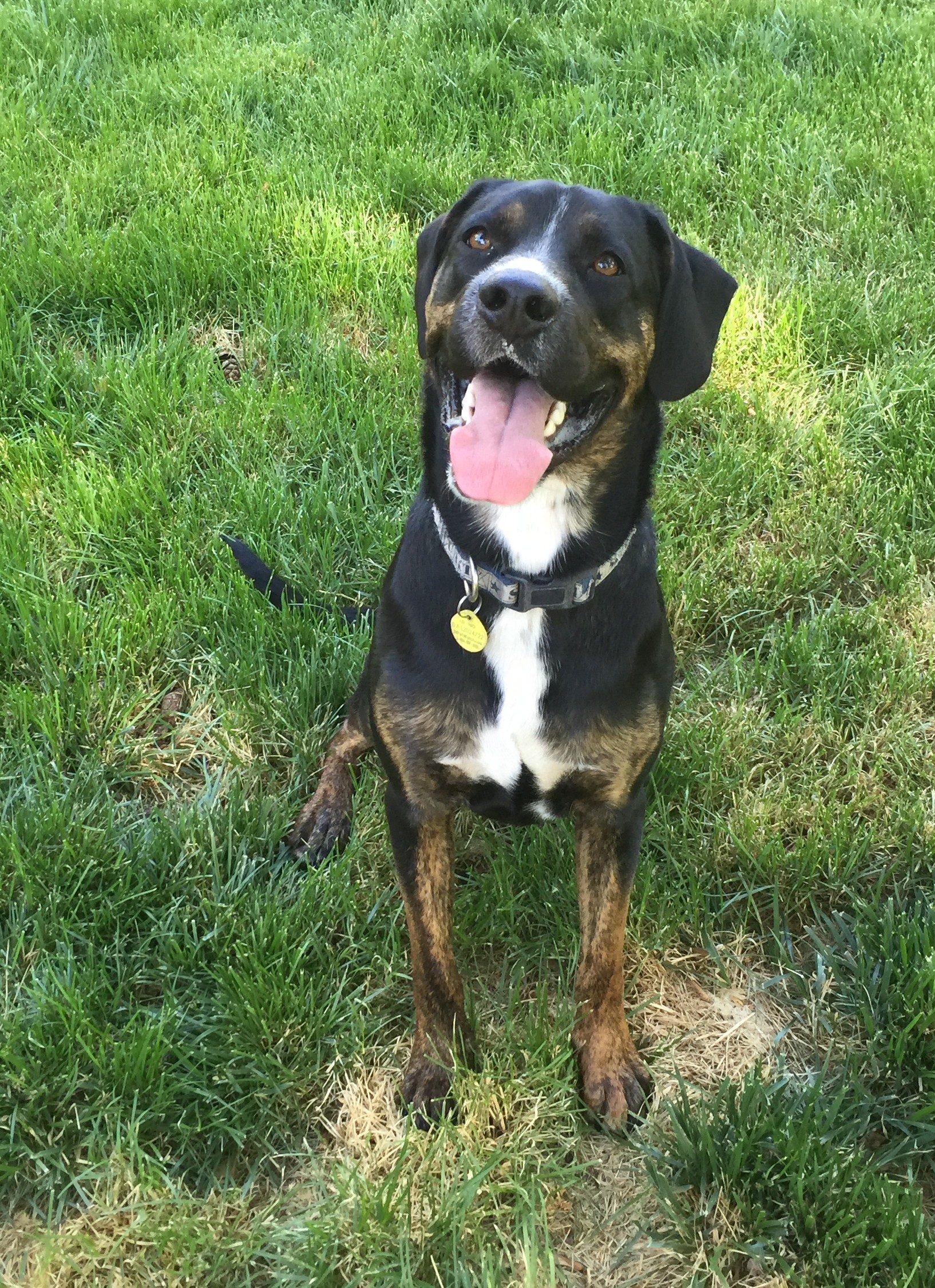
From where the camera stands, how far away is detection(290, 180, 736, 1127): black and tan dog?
213 centimetres

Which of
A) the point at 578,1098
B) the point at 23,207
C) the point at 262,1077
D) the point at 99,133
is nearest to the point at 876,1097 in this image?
the point at 578,1098

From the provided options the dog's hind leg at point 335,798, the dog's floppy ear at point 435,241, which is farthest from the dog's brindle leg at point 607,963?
the dog's floppy ear at point 435,241

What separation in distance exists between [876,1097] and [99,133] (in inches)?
205

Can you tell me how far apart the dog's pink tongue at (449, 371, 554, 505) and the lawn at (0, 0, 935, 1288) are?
1105mm

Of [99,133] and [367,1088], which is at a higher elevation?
[99,133]

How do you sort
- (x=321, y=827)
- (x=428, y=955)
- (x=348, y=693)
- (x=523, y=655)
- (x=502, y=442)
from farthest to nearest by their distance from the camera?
(x=348, y=693) → (x=321, y=827) → (x=428, y=955) → (x=523, y=655) → (x=502, y=442)

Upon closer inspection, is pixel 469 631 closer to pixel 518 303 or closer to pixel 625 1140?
pixel 518 303

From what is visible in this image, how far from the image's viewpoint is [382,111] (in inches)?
197

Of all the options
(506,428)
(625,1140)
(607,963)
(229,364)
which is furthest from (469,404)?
(229,364)

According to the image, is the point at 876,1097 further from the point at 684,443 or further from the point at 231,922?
the point at 684,443

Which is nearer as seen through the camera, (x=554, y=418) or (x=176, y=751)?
(x=554, y=418)

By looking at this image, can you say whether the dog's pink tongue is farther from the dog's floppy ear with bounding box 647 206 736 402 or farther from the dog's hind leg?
the dog's hind leg

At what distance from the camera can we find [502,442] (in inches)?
81.9

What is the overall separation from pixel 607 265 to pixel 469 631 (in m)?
0.88
